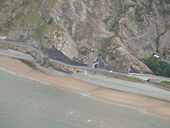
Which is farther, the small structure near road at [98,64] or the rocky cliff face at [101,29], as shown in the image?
the rocky cliff face at [101,29]

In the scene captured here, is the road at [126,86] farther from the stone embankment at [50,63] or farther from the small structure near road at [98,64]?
the small structure near road at [98,64]

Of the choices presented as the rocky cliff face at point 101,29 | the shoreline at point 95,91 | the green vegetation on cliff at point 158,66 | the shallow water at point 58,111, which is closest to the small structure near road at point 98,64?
the rocky cliff face at point 101,29

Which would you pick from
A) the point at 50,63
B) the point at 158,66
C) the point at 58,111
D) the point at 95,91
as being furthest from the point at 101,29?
the point at 58,111

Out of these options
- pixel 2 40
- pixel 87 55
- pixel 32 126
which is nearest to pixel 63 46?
Result: pixel 87 55

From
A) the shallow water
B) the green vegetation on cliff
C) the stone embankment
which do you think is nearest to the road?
the stone embankment

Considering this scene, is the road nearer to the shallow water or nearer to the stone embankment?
the stone embankment

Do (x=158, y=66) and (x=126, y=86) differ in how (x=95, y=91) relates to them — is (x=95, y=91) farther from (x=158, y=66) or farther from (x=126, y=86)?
(x=158, y=66)

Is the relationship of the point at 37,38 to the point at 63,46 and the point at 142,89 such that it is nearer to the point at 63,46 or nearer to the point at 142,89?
the point at 63,46
